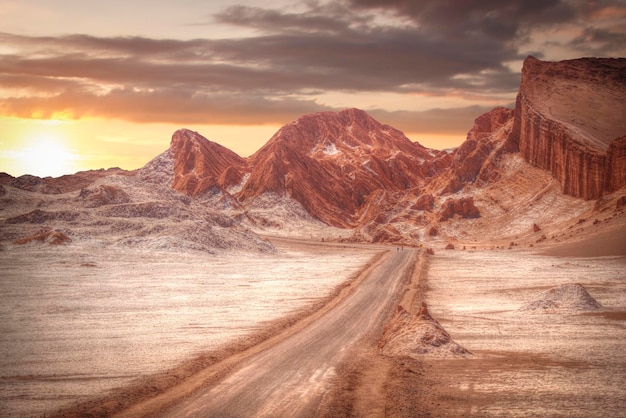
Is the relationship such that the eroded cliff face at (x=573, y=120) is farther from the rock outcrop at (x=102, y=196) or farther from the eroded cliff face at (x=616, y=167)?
the rock outcrop at (x=102, y=196)

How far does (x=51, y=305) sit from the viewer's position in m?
44.8

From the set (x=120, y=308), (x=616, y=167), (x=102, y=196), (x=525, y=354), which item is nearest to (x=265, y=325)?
(x=120, y=308)

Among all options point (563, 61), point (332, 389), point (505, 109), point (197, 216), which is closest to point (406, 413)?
point (332, 389)

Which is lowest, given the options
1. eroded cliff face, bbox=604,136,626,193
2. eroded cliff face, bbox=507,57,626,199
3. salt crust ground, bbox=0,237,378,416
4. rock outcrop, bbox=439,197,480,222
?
salt crust ground, bbox=0,237,378,416

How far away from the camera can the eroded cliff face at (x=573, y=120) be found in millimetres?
116388

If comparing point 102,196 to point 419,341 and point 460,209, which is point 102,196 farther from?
point 419,341

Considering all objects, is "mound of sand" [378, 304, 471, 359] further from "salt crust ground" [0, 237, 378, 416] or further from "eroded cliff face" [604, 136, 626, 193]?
"eroded cliff face" [604, 136, 626, 193]

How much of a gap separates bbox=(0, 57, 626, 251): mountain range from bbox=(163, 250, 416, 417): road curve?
55669 millimetres

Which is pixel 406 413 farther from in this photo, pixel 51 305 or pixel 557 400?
pixel 51 305

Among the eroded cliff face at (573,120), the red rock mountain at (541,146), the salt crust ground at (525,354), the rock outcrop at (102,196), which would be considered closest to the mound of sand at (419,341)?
the salt crust ground at (525,354)

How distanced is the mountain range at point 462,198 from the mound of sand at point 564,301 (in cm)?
5217

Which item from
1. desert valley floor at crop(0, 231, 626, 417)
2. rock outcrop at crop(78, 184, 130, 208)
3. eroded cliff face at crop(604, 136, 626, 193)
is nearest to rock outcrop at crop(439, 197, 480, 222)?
eroded cliff face at crop(604, 136, 626, 193)

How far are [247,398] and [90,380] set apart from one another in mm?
7109

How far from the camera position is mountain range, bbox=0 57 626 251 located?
96.5 m
